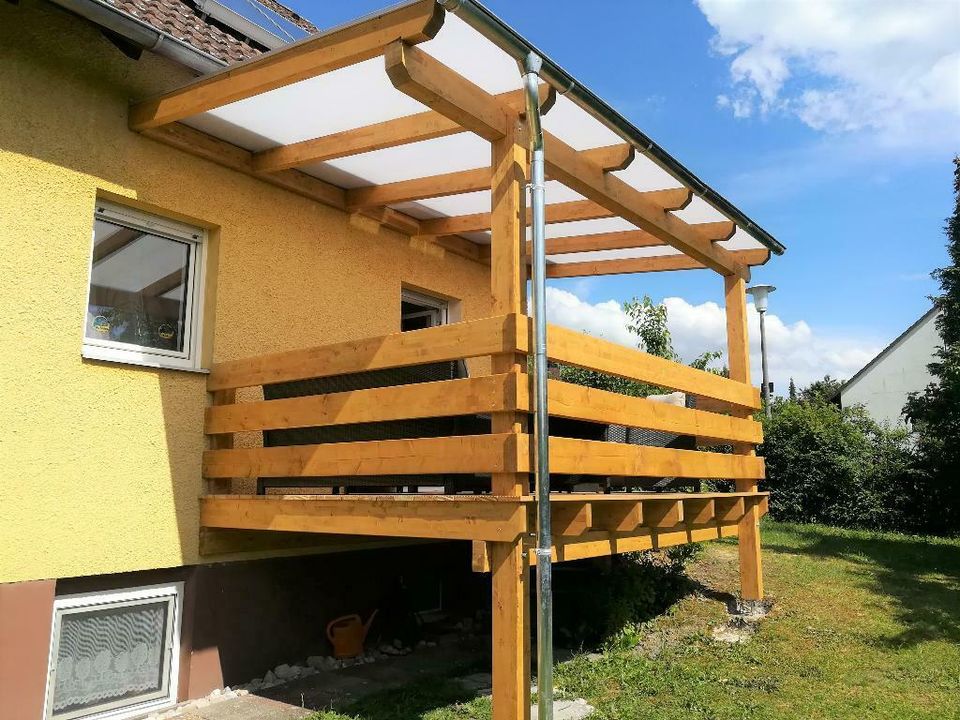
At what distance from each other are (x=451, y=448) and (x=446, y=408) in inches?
9.0

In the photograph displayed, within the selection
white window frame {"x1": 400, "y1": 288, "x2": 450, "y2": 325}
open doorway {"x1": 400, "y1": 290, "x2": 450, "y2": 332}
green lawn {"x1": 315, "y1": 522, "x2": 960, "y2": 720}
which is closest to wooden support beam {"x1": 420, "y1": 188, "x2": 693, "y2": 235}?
white window frame {"x1": 400, "y1": 288, "x2": 450, "y2": 325}

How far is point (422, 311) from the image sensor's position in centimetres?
901

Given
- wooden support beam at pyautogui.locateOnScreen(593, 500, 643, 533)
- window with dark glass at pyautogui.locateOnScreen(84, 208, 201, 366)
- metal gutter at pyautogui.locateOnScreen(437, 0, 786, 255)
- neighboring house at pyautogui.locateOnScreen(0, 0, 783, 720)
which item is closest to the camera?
metal gutter at pyautogui.locateOnScreen(437, 0, 786, 255)

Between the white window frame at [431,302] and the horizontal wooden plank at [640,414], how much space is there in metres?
3.18

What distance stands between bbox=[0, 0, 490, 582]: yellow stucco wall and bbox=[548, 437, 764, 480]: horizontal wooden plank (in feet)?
9.49

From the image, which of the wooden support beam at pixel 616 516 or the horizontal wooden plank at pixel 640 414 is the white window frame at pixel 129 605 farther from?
the horizontal wooden plank at pixel 640 414

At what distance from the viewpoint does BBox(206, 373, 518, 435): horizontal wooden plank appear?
4195 millimetres

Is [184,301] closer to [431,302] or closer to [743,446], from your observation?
[431,302]

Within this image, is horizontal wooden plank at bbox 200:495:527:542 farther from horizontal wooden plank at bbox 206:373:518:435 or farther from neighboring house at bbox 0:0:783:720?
horizontal wooden plank at bbox 206:373:518:435

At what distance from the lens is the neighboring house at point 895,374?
28.8 m

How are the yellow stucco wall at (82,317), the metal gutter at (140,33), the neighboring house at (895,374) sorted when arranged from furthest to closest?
the neighboring house at (895,374)
the yellow stucco wall at (82,317)
the metal gutter at (140,33)

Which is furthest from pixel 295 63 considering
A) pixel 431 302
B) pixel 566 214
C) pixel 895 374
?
pixel 895 374

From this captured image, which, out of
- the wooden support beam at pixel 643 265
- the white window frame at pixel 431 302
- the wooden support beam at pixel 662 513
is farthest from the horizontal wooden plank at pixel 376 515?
the wooden support beam at pixel 643 265

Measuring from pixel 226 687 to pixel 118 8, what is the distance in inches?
184
